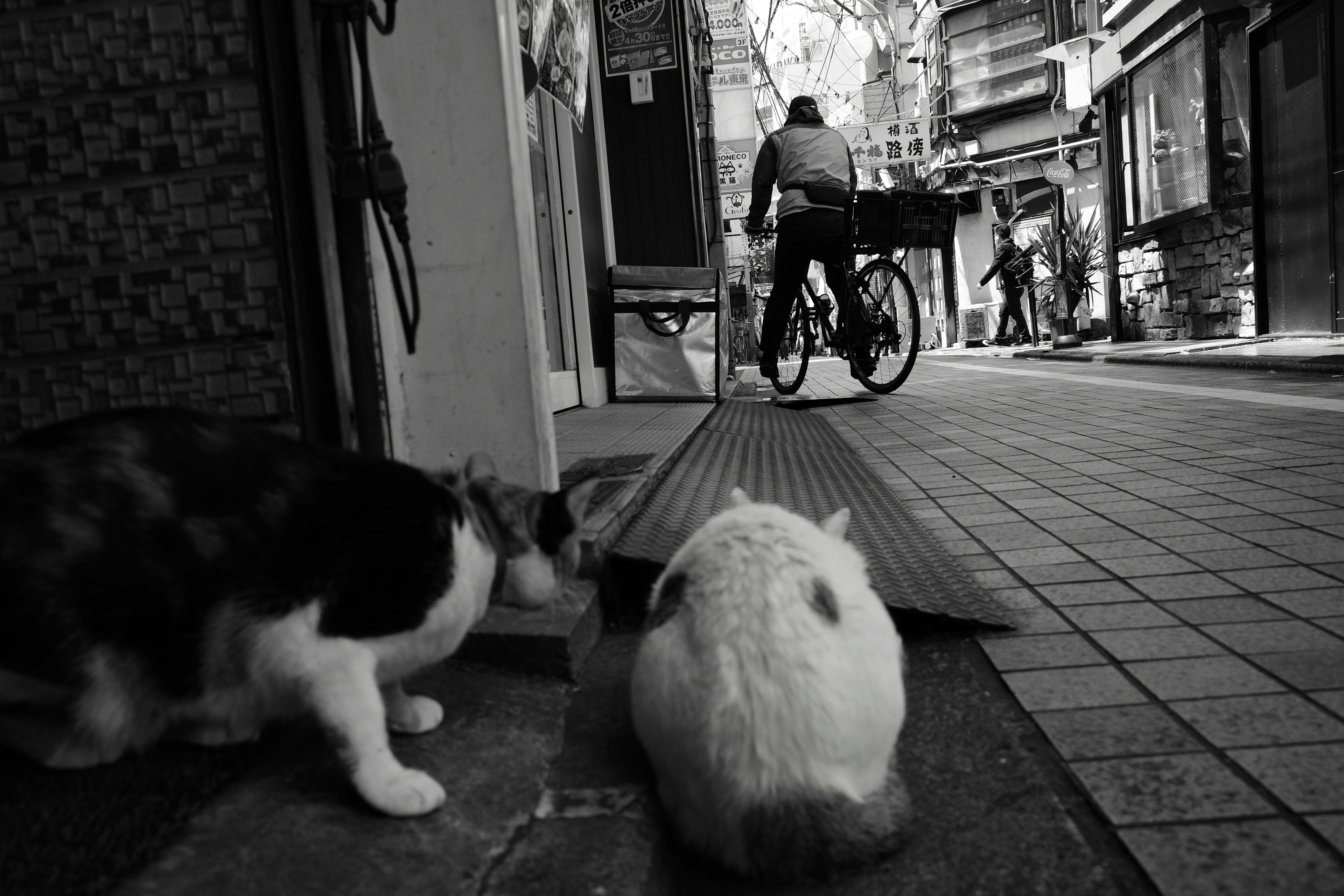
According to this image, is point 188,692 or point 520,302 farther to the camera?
point 520,302

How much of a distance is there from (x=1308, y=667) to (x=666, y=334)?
18.2 ft

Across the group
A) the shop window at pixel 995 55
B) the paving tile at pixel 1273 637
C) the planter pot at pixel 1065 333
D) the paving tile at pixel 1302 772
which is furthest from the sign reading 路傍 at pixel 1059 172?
the paving tile at pixel 1302 772

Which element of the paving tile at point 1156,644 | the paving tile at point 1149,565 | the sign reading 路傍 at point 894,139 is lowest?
the paving tile at point 1156,644

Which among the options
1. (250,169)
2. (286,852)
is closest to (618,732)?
(286,852)

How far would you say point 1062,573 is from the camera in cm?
274

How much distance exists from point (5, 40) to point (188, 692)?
5.26ft

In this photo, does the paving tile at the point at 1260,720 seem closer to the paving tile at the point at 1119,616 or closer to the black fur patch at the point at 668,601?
the paving tile at the point at 1119,616

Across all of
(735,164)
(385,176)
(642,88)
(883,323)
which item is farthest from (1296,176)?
(385,176)

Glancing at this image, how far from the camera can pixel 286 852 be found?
4.30 feet

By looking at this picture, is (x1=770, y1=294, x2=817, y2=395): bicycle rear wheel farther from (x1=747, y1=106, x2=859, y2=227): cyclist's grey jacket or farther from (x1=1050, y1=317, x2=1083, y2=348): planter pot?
(x1=1050, y1=317, x2=1083, y2=348): planter pot

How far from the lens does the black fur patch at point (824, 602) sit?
1.60 metres

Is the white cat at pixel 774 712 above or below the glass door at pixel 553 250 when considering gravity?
below

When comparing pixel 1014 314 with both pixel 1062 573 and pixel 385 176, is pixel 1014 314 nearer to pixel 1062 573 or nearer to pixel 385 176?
pixel 1062 573

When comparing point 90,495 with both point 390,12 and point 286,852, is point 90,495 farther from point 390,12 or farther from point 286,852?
point 390,12
